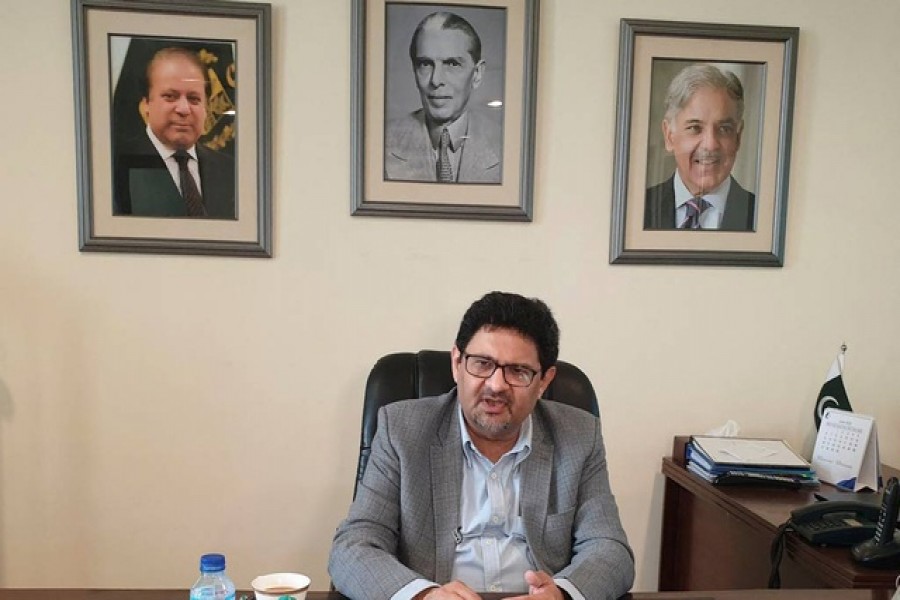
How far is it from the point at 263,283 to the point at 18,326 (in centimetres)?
75

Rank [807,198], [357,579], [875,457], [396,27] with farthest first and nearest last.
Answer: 1. [807,198]
2. [396,27]
3. [875,457]
4. [357,579]

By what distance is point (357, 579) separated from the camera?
118 cm

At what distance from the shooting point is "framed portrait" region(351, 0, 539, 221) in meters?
2.01

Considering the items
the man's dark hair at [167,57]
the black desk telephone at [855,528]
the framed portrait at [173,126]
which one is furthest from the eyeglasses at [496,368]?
the man's dark hair at [167,57]

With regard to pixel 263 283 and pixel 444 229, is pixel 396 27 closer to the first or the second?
pixel 444 229

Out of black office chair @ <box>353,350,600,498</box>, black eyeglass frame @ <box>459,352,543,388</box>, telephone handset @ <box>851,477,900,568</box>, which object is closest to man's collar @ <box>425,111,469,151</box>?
black office chair @ <box>353,350,600,498</box>

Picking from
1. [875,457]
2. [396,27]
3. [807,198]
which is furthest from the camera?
[807,198]

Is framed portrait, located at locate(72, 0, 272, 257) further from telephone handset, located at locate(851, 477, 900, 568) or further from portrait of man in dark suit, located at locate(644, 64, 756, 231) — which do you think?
telephone handset, located at locate(851, 477, 900, 568)

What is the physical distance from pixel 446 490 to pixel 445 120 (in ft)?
3.81

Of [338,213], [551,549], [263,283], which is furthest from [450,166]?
[551,549]

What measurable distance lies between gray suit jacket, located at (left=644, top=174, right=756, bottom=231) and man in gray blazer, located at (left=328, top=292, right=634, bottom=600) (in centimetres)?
87

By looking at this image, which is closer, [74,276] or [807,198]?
[74,276]

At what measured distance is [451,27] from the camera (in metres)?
2.02

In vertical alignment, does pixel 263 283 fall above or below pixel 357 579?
above
